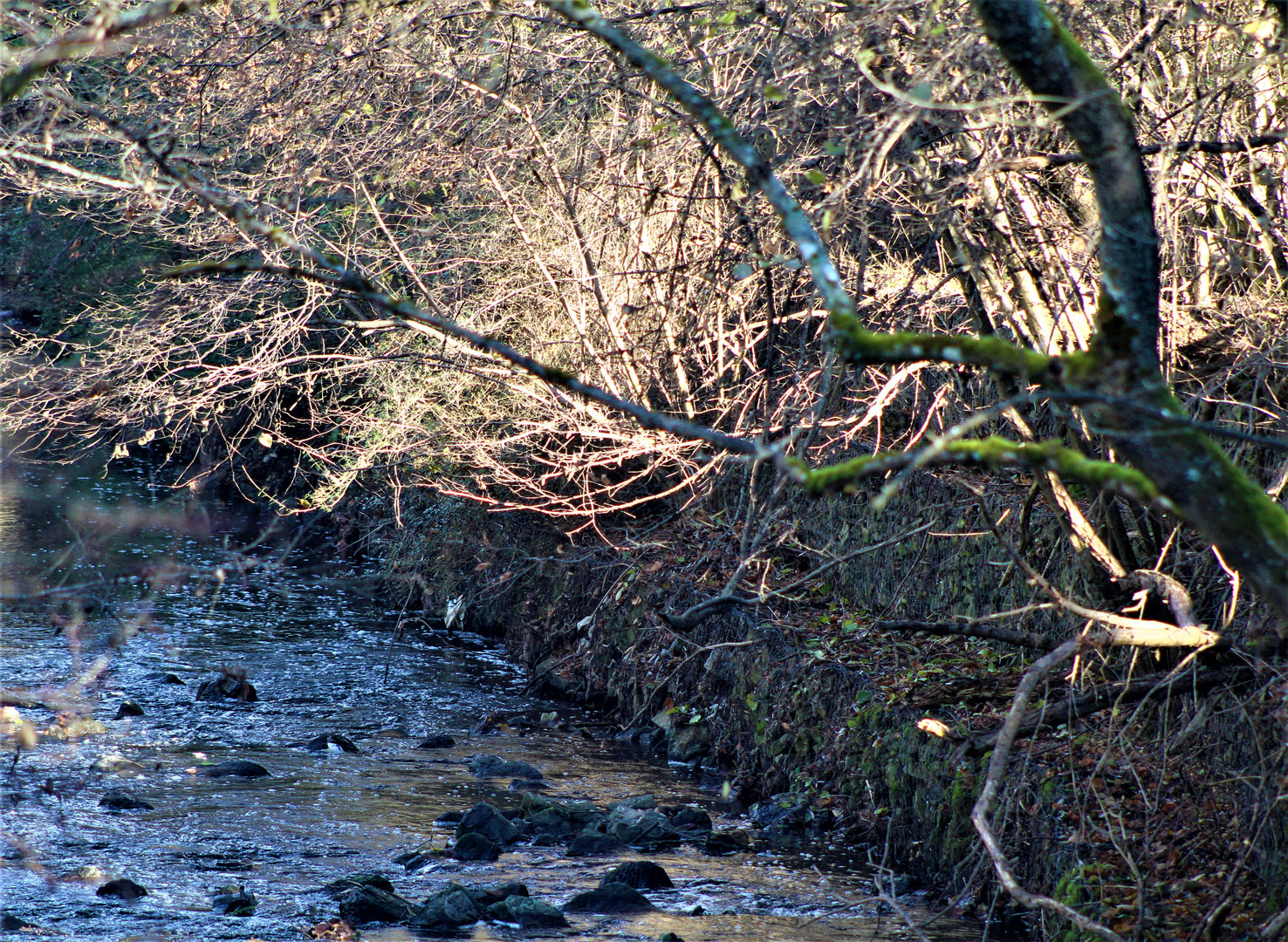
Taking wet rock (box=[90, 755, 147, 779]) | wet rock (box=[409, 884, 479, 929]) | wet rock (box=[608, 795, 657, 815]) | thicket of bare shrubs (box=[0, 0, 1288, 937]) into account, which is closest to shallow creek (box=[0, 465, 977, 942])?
wet rock (box=[90, 755, 147, 779])

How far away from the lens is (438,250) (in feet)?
41.2

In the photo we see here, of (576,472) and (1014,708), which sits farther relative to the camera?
(576,472)

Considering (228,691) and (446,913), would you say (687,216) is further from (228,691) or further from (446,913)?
(228,691)

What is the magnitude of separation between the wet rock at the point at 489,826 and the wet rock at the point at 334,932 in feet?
5.74

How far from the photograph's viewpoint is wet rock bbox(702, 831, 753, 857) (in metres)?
8.48

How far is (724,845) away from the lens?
335 inches

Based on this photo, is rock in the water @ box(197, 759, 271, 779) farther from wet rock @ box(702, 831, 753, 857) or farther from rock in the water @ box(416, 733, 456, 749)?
wet rock @ box(702, 831, 753, 857)

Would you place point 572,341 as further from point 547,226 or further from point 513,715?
point 513,715

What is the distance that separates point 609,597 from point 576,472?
1350 millimetres

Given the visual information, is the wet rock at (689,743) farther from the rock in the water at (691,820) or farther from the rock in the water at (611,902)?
the rock in the water at (611,902)

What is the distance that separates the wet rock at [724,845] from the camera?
8.48 metres

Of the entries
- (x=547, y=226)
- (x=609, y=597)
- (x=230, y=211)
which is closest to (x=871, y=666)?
(x=609, y=597)

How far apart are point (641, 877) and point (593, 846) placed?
750 mm

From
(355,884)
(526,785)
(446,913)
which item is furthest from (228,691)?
(446,913)
